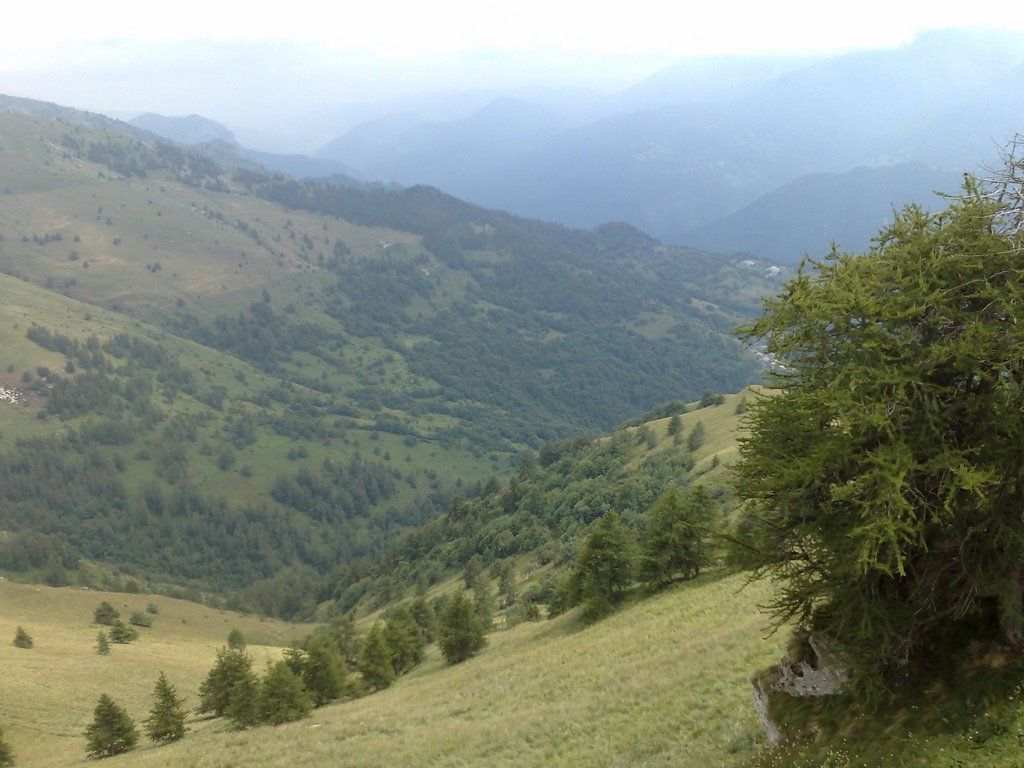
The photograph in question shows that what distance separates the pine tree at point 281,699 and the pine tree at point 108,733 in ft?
36.0

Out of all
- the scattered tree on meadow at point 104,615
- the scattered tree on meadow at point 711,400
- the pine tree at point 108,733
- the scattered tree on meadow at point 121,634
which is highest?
the scattered tree on meadow at point 711,400

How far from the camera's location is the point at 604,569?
4828 centimetres

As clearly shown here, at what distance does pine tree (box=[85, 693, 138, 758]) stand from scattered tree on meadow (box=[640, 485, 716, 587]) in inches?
1491

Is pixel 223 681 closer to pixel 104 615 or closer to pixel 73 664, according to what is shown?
pixel 73 664

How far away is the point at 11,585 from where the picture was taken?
9944cm

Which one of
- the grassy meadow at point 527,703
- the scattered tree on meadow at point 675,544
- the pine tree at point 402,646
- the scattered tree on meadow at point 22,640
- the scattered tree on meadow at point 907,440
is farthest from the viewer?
the scattered tree on meadow at point 22,640

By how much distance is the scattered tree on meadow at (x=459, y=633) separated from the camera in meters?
50.9

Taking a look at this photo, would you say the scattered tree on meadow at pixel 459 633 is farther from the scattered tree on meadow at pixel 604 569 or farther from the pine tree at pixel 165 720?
the pine tree at pixel 165 720

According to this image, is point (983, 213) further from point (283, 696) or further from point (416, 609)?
point (416, 609)

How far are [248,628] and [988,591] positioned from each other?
436ft

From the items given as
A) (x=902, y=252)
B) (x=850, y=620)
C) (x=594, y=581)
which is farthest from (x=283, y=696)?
(x=902, y=252)

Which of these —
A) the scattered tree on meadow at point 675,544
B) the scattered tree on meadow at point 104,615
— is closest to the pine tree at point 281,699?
the scattered tree on meadow at point 675,544

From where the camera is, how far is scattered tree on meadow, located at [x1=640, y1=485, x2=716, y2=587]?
46.1m

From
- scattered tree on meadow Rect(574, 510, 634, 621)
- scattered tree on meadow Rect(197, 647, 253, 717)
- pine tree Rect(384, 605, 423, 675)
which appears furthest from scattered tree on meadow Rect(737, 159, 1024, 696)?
pine tree Rect(384, 605, 423, 675)
